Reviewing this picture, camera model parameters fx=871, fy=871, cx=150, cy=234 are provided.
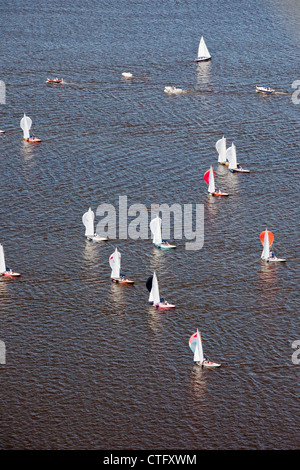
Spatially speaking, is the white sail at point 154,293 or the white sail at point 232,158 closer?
the white sail at point 154,293

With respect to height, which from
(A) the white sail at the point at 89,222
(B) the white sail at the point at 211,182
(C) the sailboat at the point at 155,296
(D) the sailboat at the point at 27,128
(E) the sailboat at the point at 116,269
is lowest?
(C) the sailboat at the point at 155,296

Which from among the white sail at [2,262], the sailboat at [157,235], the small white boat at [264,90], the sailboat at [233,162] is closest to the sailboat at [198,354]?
the sailboat at [157,235]

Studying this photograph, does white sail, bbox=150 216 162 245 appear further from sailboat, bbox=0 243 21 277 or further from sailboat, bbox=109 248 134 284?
sailboat, bbox=0 243 21 277

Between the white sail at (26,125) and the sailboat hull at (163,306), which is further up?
the white sail at (26,125)

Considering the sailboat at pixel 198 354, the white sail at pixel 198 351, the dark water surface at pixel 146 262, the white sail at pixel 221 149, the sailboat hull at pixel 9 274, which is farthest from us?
the white sail at pixel 221 149


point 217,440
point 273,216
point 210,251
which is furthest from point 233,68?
point 217,440

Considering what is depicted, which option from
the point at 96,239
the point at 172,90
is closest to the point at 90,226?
the point at 96,239

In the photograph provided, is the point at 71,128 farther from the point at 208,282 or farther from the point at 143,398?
the point at 143,398

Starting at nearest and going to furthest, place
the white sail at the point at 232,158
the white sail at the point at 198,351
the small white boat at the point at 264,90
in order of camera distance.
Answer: the white sail at the point at 198,351, the white sail at the point at 232,158, the small white boat at the point at 264,90

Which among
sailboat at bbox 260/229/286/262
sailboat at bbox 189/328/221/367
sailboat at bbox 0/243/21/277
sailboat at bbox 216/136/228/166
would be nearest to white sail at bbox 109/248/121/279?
sailboat at bbox 0/243/21/277

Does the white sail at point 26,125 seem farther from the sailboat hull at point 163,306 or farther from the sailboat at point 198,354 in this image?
the sailboat at point 198,354
